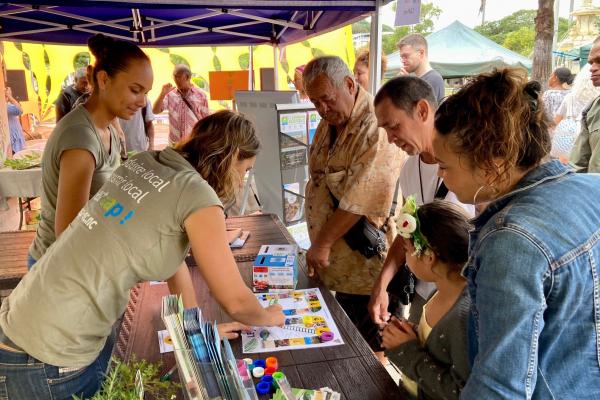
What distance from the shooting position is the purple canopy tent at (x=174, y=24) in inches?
141

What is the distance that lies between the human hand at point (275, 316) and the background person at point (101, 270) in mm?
206

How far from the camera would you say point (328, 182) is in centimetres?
208

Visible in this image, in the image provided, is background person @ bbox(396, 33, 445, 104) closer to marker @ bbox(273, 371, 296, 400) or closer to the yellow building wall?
the yellow building wall

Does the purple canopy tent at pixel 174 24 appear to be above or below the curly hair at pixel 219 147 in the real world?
above

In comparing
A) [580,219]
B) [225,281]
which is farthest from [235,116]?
[580,219]

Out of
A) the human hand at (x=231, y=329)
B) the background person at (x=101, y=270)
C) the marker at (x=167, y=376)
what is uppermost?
the background person at (x=101, y=270)

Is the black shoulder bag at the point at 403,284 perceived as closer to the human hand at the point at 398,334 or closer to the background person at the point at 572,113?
the human hand at the point at 398,334

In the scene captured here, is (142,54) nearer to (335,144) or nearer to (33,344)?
Answer: (335,144)

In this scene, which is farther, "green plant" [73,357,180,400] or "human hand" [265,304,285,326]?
"human hand" [265,304,285,326]

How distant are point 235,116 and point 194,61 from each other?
675 centimetres

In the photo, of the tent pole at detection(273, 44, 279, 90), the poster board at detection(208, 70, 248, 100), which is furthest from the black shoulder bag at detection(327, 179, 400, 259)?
the poster board at detection(208, 70, 248, 100)

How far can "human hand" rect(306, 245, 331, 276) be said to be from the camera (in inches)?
77.6

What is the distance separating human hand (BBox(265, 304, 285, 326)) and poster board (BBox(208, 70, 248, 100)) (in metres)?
5.01

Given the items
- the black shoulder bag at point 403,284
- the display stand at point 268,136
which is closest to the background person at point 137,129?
the display stand at point 268,136
